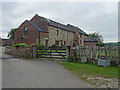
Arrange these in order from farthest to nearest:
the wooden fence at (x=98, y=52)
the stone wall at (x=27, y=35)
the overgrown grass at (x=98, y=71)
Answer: the stone wall at (x=27, y=35) < the wooden fence at (x=98, y=52) < the overgrown grass at (x=98, y=71)

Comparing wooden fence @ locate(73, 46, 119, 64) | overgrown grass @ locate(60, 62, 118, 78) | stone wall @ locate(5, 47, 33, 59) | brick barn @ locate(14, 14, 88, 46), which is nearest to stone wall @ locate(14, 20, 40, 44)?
brick barn @ locate(14, 14, 88, 46)

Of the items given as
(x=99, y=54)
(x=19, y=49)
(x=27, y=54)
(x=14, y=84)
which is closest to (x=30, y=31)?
(x=19, y=49)

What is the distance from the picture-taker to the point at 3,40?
7981cm

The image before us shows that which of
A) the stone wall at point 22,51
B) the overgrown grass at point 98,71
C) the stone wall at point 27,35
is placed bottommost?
the overgrown grass at point 98,71

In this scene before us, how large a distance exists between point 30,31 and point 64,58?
61.8 ft

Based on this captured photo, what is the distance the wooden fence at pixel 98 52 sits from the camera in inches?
403

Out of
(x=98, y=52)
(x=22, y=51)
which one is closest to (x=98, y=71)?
(x=98, y=52)

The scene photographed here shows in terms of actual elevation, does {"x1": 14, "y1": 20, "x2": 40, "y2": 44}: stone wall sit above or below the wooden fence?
above

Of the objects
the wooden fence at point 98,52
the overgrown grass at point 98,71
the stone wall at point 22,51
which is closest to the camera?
the overgrown grass at point 98,71

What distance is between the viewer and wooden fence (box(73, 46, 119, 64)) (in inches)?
403

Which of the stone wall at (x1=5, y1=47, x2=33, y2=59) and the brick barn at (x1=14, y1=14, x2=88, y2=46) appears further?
the brick barn at (x1=14, y1=14, x2=88, y2=46)

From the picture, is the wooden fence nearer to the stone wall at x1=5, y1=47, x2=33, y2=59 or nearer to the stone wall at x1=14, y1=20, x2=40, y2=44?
the stone wall at x1=5, y1=47, x2=33, y2=59

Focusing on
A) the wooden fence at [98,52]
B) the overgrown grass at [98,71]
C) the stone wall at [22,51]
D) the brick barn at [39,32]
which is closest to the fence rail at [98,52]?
the wooden fence at [98,52]

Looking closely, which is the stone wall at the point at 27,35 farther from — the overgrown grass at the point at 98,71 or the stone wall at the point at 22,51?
the overgrown grass at the point at 98,71
